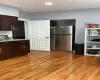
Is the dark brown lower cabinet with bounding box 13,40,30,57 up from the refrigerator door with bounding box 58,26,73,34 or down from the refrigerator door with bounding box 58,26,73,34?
down

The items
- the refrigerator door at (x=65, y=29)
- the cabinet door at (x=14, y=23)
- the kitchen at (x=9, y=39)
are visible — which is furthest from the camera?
the refrigerator door at (x=65, y=29)

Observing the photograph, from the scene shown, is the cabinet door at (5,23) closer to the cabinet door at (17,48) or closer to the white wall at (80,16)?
the cabinet door at (17,48)

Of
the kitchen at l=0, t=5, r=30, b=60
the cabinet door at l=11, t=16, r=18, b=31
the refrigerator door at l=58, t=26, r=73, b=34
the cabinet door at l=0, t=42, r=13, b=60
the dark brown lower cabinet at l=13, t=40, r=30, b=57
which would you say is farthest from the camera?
the refrigerator door at l=58, t=26, r=73, b=34

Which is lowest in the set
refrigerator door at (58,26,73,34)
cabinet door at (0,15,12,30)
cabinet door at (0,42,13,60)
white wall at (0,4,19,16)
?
cabinet door at (0,42,13,60)

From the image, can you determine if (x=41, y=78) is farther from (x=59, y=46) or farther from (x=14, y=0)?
(x=59, y=46)

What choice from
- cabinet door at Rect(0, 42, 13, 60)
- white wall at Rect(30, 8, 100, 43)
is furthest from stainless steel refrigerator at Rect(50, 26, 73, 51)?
cabinet door at Rect(0, 42, 13, 60)

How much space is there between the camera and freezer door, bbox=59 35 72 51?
8.16 m

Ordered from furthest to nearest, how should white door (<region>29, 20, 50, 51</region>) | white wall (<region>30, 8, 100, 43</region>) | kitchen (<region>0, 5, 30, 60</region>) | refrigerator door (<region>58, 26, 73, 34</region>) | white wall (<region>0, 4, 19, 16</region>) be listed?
1. white door (<region>29, 20, 50, 51</region>)
2. refrigerator door (<region>58, 26, 73, 34</region>)
3. white wall (<region>30, 8, 100, 43</region>)
4. white wall (<region>0, 4, 19, 16</region>)
5. kitchen (<region>0, 5, 30, 60</region>)

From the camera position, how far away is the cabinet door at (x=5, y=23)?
6.23 meters

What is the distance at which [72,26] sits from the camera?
8102mm

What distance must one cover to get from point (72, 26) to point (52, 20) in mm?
1383

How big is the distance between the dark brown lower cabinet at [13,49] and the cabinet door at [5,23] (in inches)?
29.6

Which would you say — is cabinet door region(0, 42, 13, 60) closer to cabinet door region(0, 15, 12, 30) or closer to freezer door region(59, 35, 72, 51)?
cabinet door region(0, 15, 12, 30)

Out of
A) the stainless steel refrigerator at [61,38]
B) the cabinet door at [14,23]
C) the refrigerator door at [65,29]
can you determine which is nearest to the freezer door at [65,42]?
the stainless steel refrigerator at [61,38]
